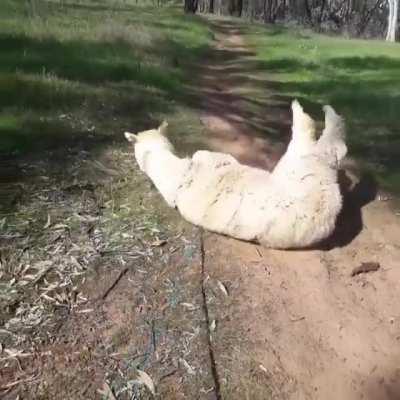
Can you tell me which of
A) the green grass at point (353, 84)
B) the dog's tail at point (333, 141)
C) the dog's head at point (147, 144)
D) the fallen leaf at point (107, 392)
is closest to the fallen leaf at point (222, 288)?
the fallen leaf at point (107, 392)

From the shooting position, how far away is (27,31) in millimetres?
10375

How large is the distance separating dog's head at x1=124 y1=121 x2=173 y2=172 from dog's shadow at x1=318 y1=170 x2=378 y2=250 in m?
1.63

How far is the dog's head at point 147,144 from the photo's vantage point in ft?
18.4

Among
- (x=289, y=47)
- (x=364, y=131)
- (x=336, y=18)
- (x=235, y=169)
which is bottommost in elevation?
(x=336, y=18)

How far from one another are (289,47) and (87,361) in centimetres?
1319

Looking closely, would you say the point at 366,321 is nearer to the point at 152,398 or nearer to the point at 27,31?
the point at 152,398

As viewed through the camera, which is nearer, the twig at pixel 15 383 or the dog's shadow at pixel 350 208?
the twig at pixel 15 383

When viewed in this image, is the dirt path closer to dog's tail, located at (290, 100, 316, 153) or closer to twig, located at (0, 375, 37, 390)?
dog's tail, located at (290, 100, 316, 153)

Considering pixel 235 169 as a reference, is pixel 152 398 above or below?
below

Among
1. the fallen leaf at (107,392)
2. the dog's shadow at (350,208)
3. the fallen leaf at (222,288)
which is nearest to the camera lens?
the fallen leaf at (107,392)

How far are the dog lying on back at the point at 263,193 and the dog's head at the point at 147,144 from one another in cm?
16

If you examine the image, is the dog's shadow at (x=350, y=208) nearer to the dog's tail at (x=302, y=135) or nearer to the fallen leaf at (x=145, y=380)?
the dog's tail at (x=302, y=135)

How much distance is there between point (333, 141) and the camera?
5488 mm

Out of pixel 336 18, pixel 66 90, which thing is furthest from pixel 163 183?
pixel 336 18
